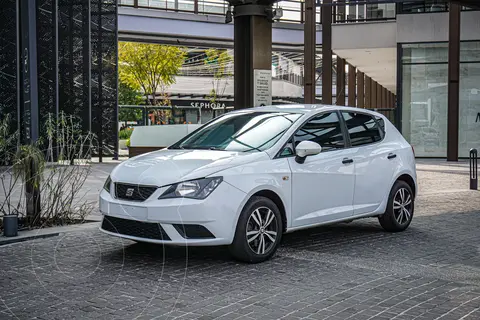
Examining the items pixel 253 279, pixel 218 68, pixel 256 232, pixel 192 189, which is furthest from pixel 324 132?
pixel 218 68

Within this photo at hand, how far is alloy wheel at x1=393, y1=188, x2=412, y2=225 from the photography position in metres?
9.55

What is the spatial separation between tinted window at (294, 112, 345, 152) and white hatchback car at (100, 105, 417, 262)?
0.05 ft

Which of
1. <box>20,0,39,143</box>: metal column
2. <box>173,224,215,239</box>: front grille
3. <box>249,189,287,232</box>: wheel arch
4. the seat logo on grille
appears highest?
<box>20,0,39,143</box>: metal column

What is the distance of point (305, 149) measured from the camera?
7.89 m

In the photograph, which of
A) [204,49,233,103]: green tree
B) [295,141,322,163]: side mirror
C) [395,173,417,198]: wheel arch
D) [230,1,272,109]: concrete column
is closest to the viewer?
[295,141,322,163]: side mirror

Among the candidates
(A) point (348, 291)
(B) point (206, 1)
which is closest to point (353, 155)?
(A) point (348, 291)

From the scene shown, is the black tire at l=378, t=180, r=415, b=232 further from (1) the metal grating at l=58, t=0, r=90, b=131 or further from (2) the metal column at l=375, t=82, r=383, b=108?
(2) the metal column at l=375, t=82, r=383, b=108

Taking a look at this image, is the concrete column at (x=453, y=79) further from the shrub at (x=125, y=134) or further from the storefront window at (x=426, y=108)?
the shrub at (x=125, y=134)

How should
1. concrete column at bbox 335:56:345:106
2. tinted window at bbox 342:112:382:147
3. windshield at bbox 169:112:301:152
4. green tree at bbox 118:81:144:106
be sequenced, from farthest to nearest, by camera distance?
green tree at bbox 118:81:144:106 < concrete column at bbox 335:56:345:106 < tinted window at bbox 342:112:382:147 < windshield at bbox 169:112:301:152

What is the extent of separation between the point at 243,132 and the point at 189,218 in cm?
169

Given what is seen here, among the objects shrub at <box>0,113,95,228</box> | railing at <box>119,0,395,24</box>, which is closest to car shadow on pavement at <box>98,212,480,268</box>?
shrub at <box>0,113,95,228</box>

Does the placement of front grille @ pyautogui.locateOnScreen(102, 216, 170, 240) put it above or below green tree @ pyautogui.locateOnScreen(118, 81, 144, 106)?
below

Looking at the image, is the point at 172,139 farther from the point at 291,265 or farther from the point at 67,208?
the point at 291,265

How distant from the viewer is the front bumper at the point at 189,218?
695 centimetres
